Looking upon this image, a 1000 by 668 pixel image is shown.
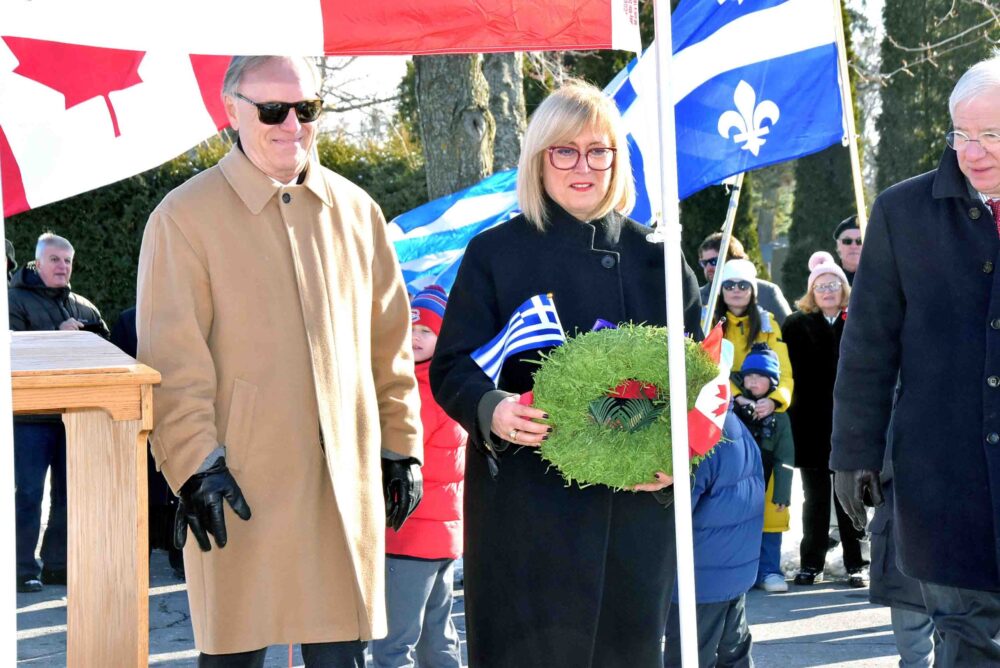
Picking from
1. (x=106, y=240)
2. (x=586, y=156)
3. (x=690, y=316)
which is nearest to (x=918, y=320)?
(x=690, y=316)

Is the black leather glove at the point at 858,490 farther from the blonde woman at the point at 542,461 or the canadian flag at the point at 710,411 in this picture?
the canadian flag at the point at 710,411

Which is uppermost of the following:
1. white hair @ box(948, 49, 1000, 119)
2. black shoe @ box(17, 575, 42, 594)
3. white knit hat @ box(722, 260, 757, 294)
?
white hair @ box(948, 49, 1000, 119)

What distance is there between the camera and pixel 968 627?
3.61m

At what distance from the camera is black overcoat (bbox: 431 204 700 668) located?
11.0ft

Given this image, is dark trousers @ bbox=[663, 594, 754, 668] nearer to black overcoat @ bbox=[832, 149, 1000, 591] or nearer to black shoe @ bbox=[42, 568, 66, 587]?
black overcoat @ bbox=[832, 149, 1000, 591]

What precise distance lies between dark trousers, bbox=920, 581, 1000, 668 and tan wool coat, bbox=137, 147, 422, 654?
154 cm

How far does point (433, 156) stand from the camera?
32.3ft

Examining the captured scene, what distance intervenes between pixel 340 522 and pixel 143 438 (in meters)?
0.65

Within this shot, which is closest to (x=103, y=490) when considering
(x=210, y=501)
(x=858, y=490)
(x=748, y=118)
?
(x=210, y=501)

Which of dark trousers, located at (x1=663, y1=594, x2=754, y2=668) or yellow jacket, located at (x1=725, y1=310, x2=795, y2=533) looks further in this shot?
yellow jacket, located at (x1=725, y1=310, x2=795, y2=533)

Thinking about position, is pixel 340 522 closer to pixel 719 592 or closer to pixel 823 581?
pixel 719 592

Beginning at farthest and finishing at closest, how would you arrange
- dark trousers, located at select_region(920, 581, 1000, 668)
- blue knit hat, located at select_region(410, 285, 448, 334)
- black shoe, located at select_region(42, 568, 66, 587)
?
1. black shoe, located at select_region(42, 568, 66, 587)
2. blue knit hat, located at select_region(410, 285, 448, 334)
3. dark trousers, located at select_region(920, 581, 1000, 668)

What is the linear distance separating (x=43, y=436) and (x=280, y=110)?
212 inches

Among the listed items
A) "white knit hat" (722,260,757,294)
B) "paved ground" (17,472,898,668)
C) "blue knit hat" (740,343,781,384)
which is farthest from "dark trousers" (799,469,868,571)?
"white knit hat" (722,260,757,294)
